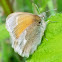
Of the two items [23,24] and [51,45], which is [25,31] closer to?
[23,24]

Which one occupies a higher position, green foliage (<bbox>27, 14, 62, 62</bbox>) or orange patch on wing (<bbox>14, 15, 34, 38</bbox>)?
orange patch on wing (<bbox>14, 15, 34, 38</bbox>)

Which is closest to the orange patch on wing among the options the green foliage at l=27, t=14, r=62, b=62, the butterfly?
the butterfly

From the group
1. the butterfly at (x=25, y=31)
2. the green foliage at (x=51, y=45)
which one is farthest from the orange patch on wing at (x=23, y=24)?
the green foliage at (x=51, y=45)

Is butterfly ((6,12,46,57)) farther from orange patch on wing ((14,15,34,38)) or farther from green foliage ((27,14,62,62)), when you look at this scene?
green foliage ((27,14,62,62))

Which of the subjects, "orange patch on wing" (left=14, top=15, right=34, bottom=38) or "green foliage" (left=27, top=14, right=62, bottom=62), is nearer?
"green foliage" (left=27, top=14, right=62, bottom=62)

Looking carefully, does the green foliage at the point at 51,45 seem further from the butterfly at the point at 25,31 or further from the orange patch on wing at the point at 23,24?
the orange patch on wing at the point at 23,24

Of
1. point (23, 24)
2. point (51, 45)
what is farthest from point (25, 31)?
point (51, 45)
